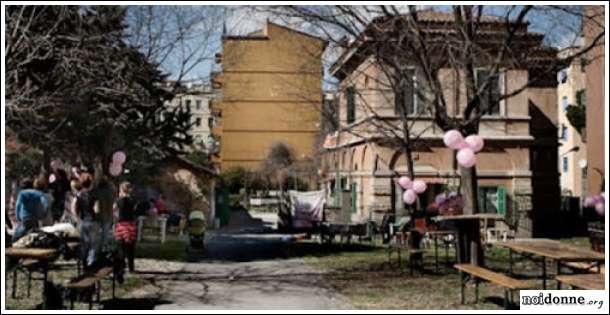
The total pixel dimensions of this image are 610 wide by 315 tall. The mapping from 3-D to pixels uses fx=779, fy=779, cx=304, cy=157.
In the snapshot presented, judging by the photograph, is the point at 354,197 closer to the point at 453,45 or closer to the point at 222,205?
the point at 222,205

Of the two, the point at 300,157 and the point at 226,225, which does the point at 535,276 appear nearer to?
the point at 300,157

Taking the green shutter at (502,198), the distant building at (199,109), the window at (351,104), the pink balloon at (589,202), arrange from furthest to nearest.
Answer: the green shutter at (502,198), the pink balloon at (589,202), the window at (351,104), the distant building at (199,109)

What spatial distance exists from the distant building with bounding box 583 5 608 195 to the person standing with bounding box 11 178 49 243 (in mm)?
7011

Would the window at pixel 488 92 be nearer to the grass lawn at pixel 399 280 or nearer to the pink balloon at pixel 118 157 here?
the grass lawn at pixel 399 280

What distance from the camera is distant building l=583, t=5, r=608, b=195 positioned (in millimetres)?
9109

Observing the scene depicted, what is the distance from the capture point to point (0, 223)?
22.0 ft

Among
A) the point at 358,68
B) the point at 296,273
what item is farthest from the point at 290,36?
the point at 296,273

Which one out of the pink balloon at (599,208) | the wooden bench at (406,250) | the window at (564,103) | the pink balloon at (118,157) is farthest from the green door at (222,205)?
the window at (564,103)

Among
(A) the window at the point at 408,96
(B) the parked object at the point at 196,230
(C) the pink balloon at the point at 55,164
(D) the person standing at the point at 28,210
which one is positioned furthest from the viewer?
(B) the parked object at the point at 196,230

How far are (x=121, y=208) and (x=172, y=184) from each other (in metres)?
5.92

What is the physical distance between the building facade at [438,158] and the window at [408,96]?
0.17 feet

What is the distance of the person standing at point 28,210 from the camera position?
9.66 metres

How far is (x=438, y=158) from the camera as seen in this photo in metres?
18.3

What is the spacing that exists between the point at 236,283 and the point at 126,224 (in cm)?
194
